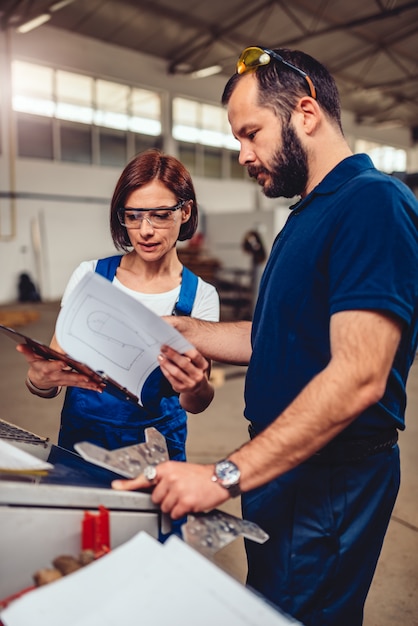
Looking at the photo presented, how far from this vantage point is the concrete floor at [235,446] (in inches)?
81.9

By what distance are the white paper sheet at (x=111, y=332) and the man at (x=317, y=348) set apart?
0.28 feet

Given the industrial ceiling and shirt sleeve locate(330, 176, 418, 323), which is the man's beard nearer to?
shirt sleeve locate(330, 176, 418, 323)

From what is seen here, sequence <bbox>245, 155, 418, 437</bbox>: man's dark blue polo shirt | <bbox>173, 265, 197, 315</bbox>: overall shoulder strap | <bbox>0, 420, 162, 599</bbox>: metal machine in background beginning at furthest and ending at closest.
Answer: <bbox>173, 265, 197, 315</bbox>: overall shoulder strap, <bbox>245, 155, 418, 437</bbox>: man's dark blue polo shirt, <bbox>0, 420, 162, 599</bbox>: metal machine in background

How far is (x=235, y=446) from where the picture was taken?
3398 millimetres

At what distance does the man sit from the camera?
80cm

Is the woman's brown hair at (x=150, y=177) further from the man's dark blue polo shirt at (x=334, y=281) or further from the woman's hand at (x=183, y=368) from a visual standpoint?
the woman's hand at (x=183, y=368)

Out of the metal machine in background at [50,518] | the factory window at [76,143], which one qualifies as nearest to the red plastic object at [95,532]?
the metal machine in background at [50,518]

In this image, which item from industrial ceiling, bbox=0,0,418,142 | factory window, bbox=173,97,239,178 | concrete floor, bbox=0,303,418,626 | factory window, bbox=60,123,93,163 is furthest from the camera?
factory window, bbox=173,97,239,178

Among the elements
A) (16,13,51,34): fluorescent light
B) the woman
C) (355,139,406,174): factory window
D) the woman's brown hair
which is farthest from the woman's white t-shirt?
(355,139,406,174): factory window

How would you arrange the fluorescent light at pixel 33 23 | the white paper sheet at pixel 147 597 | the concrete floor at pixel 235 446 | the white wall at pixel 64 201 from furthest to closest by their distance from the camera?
the white wall at pixel 64 201, the fluorescent light at pixel 33 23, the concrete floor at pixel 235 446, the white paper sheet at pixel 147 597

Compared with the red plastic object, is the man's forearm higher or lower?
higher

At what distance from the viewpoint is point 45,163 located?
935cm

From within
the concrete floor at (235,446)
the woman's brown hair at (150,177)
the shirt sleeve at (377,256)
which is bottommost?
the concrete floor at (235,446)

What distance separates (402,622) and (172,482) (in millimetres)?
1680
